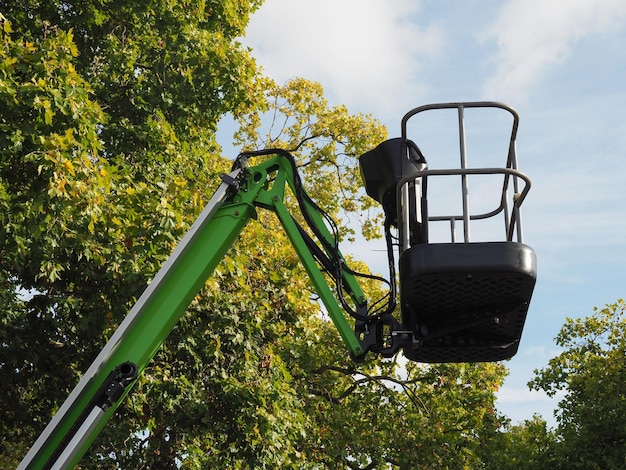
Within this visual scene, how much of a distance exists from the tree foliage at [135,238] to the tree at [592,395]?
6606 millimetres

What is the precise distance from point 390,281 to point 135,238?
17.5 feet

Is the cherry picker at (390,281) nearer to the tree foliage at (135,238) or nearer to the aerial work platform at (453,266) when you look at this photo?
the aerial work platform at (453,266)

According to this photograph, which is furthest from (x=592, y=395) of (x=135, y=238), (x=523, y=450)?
(x=135, y=238)

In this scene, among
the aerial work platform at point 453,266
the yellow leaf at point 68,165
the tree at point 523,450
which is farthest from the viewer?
the tree at point 523,450

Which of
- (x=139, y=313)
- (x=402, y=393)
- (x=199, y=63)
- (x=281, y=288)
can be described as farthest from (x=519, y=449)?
(x=139, y=313)

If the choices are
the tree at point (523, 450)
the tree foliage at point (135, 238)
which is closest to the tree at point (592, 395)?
the tree at point (523, 450)

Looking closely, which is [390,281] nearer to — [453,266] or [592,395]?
[453,266]

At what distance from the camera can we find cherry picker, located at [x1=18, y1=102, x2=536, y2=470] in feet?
13.8

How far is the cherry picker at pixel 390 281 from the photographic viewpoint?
166 inches

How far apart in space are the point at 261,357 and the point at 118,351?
22.5 feet

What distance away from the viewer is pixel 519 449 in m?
19.1

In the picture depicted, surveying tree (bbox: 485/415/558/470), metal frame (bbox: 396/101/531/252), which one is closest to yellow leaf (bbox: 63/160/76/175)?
metal frame (bbox: 396/101/531/252)

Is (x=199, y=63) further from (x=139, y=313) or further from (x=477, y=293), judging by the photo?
(x=477, y=293)

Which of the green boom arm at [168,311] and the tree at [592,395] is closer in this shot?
the green boom arm at [168,311]
